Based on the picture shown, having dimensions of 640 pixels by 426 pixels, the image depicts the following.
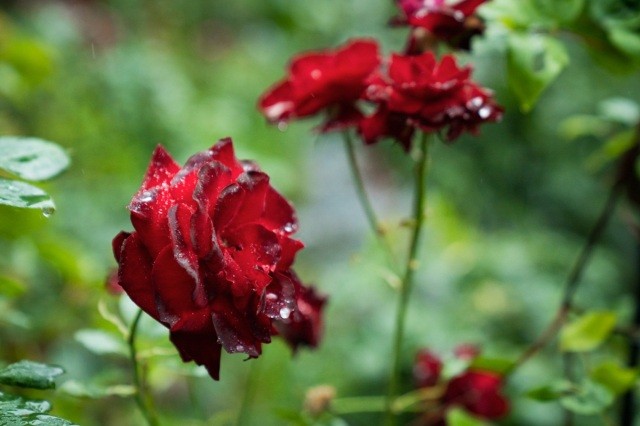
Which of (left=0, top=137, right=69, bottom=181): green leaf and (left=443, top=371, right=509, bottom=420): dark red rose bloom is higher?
A: (left=0, top=137, right=69, bottom=181): green leaf

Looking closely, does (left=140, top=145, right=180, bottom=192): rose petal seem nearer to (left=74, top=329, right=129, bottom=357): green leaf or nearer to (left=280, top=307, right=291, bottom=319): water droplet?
(left=280, top=307, right=291, bottom=319): water droplet

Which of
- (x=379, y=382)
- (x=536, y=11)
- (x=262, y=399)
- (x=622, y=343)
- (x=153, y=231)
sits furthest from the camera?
(x=262, y=399)

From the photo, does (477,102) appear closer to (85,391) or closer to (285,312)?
(285,312)

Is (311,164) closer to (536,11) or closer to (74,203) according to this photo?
(74,203)

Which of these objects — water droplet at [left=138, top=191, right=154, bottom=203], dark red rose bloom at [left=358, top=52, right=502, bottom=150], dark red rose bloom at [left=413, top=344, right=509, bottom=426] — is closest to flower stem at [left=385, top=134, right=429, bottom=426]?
dark red rose bloom at [left=358, top=52, right=502, bottom=150]

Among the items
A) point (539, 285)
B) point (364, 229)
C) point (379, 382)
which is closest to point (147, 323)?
point (379, 382)

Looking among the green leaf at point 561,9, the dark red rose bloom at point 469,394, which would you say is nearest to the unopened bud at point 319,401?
the dark red rose bloom at point 469,394
